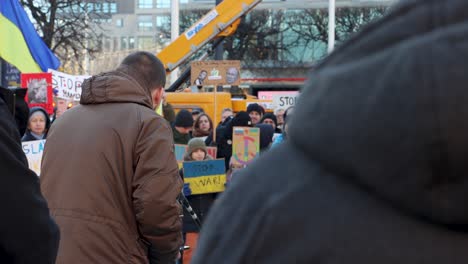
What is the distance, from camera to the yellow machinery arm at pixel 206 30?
16.2 meters

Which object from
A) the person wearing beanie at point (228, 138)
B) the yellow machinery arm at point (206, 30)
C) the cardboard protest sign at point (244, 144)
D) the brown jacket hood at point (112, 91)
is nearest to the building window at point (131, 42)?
the yellow machinery arm at point (206, 30)

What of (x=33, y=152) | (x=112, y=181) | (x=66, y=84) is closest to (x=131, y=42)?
(x=66, y=84)

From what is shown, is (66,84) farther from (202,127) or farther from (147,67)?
(147,67)

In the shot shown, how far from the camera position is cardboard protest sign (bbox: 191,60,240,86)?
1209 centimetres

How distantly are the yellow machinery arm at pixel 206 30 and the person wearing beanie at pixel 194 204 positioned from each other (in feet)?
30.5

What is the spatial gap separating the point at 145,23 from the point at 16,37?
85.7 m

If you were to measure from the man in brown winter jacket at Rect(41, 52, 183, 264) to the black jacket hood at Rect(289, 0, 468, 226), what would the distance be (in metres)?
2.34

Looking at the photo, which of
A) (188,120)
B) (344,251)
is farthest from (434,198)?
(188,120)

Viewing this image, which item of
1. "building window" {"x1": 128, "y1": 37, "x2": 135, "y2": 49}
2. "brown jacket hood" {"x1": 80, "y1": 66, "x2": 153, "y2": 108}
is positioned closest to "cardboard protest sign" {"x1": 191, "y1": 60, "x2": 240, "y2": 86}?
"brown jacket hood" {"x1": 80, "y1": 66, "x2": 153, "y2": 108}

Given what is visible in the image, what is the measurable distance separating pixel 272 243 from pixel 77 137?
2433 mm

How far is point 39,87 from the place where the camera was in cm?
1077

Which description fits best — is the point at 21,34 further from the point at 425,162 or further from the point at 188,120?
the point at 425,162

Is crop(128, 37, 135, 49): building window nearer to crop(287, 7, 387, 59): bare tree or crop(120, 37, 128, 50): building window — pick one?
crop(120, 37, 128, 50): building window

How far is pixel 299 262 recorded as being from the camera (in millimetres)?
933
